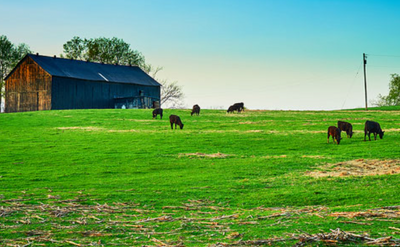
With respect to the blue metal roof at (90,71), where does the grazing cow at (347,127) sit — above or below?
below

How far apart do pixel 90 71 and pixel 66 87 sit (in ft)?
24.3

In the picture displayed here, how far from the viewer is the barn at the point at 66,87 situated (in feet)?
252

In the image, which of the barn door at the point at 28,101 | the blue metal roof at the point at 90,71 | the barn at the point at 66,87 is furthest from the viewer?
the blue metal roof at the point at 90,71

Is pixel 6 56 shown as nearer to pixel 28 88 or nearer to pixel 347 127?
pixel 28 88

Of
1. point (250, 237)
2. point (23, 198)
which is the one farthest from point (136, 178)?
point (250, 237)

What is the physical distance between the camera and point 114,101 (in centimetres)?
8538

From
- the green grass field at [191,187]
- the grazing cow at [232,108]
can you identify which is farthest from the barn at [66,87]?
the green grass field at [191,187]

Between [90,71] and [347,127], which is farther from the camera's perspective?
[90,71]

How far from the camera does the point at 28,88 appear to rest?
258 ft

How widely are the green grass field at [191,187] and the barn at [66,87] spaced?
37.7 m

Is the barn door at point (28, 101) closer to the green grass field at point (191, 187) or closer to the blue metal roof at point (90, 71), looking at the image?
the blue metal roof at point (90, 71)

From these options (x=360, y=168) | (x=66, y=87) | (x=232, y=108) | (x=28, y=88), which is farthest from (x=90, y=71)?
(x=360, y=168)

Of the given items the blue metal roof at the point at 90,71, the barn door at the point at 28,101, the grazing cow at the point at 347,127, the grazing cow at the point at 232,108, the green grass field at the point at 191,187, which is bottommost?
the green grass field at the point at 191,187

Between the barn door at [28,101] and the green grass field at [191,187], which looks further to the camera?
the barn door at [28,101]
